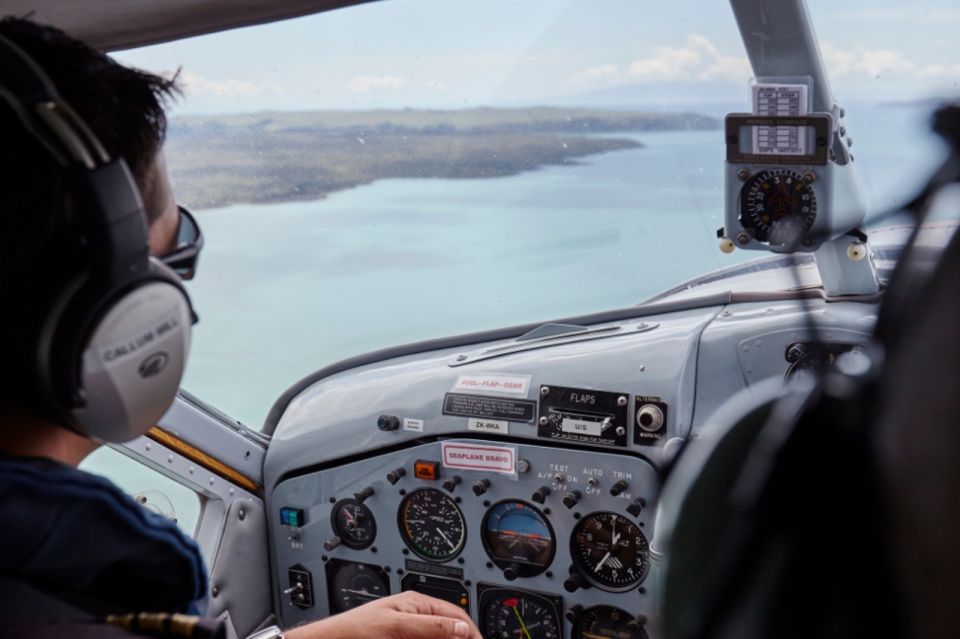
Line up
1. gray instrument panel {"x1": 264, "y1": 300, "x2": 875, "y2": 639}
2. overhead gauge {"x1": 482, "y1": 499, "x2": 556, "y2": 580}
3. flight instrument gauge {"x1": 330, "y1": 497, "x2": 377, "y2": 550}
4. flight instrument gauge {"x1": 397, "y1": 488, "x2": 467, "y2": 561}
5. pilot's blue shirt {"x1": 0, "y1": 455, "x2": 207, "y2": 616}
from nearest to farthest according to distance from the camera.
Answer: pilot's blue shirt {"x1": 0, "y1": 455, "x2": 207, "y2": 616} < gray instrument panel {"x1": 264, "y1": 300, "x2": 875, "y2": 639} < overhead gauge {"x1": 482, "y1": 499, "x2": 556, "y2": 580} < flight instrument gauge {"x1": 397, "y1": 488, "x2": 467, "y2": 561} < flight instrument gauge {"x1": 330, "y1": 497, "x2": 377, "y2": 550}

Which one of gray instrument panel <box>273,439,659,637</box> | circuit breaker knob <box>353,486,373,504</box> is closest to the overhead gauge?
gray instrument panel <box>273,439,659,637</box>

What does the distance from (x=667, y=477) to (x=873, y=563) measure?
0.51ft

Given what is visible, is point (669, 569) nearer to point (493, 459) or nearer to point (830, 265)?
point (830, 265)

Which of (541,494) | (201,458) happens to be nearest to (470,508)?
(541,494)

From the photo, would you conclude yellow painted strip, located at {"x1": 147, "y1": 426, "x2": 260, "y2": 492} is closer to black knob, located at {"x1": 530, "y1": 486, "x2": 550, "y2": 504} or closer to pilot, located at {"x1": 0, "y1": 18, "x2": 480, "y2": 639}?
black knob, located at {"x1": 530, "y1": 486, "x2": 550, "y2": 504}

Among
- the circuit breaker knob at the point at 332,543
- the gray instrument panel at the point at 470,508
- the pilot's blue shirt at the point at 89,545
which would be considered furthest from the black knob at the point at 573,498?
the pilot's blue shirt at the point at 89,545

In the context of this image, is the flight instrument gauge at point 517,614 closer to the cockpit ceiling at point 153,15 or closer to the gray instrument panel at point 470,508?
the gray instrument panel at point 470,508

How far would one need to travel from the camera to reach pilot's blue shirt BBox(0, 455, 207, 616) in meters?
0.86

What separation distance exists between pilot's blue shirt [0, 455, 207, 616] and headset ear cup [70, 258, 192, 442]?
84 millimetres

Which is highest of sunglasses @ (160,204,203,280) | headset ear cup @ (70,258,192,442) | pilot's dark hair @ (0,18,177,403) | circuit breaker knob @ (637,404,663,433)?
pilot's dark hair @ (0,18,177,403)

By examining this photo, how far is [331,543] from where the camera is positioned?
10.1 ft

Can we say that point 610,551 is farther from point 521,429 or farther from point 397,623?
point 397,623

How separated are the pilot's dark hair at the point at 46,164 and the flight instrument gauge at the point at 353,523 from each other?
2.16 meters

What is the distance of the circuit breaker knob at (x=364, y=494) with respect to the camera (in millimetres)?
3021
